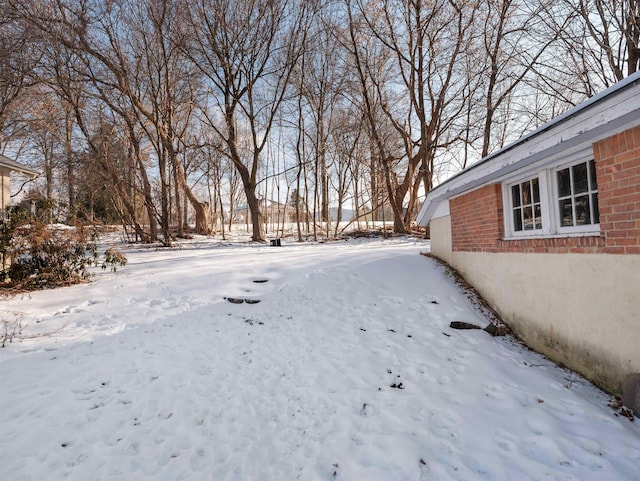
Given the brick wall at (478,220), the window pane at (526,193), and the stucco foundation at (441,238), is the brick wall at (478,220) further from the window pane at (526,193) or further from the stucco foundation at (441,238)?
the window pane at (526,193)

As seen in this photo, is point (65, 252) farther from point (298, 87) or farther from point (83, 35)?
point (298, 87)

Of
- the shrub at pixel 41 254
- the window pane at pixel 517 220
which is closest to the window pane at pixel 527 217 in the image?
the window pane at pixel 517 220

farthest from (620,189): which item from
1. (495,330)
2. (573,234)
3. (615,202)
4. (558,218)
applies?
(495,330)

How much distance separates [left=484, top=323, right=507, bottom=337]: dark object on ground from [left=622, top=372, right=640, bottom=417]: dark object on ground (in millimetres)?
1586

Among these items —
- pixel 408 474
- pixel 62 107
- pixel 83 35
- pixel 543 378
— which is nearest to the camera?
pixel 408 474

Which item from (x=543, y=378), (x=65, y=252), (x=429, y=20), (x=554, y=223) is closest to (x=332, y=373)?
(x=543, y=378)

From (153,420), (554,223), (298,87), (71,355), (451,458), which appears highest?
(298,87)

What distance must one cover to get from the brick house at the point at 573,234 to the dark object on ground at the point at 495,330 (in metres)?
0.18

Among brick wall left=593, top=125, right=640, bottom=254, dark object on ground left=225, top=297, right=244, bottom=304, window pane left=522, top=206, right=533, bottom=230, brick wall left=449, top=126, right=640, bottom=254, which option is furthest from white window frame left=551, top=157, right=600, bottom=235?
dark object on ground left=225, top=297, right=244, bottom=304

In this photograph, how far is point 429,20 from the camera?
1170 centimetres

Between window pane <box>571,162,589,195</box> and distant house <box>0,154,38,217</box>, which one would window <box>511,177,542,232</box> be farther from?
distant house <box>0,154,38,217</box>

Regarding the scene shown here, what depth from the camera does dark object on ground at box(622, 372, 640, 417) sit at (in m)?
2.66

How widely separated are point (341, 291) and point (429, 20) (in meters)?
11.7

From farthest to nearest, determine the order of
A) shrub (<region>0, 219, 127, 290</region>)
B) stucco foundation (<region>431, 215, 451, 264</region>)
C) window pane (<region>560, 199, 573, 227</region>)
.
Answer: stucco foundation (<region>431, 215, 451, 264</region>)
shrub (<region>0, 219, 127, 290</region>)
window pane (<region>560, 199, 573, 227</region>)
